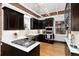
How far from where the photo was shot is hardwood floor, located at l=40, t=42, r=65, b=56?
5.59 feet

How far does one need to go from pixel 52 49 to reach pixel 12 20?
2.80ft

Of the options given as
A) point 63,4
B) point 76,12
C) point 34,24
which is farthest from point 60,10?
point 34,24

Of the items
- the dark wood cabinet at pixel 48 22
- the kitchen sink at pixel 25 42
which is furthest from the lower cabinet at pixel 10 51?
the dark wood cabinet at pixel 48 22

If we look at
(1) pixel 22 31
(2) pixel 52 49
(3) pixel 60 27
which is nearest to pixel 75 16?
(3) pixel 60 27

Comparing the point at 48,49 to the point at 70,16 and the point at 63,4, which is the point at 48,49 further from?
the point at 63,4

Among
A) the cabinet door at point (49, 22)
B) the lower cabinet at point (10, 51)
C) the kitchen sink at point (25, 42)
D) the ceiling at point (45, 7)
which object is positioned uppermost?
the ceiling at point (45, 7)

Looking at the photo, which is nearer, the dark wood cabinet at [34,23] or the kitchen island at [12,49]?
the kitchen island at [12,49]

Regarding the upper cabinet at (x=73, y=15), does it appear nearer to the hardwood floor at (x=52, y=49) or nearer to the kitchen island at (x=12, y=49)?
the hardwood floor at (x=52, y=49)

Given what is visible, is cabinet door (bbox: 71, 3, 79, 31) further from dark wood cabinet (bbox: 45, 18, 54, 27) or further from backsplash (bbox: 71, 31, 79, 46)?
dark wood cabinet (bbox: 45, 18, 54, 27)

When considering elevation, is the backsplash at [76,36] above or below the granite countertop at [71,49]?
above

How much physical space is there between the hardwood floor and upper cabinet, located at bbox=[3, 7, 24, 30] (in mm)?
521

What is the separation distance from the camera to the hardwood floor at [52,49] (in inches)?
67.1

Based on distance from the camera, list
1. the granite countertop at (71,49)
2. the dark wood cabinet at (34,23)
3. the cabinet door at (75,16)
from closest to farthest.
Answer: the granite countertop at (71,49), the cabinet door at (75,16), the dark wood cabinet at (34,23)

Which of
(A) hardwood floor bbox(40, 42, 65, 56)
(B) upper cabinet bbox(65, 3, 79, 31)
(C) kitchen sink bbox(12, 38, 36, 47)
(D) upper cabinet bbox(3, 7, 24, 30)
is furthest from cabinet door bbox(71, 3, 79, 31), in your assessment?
(D) upper cabinet bbox(3, 7, 24, 30)
